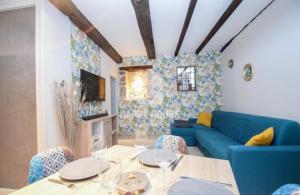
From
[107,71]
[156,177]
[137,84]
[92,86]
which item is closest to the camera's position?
[156,177]

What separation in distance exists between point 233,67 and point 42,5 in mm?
4024

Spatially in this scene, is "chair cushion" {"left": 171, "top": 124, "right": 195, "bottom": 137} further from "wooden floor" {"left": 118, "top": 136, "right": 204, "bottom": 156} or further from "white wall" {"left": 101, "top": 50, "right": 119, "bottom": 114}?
"white wall" {"left": 101, "top": 50, "right": 119, "bottom": 114}

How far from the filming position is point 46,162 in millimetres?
1120

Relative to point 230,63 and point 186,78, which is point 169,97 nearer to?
point 186,78

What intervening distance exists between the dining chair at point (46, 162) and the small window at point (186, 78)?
4.09 m

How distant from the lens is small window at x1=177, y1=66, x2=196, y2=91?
16.0 feet

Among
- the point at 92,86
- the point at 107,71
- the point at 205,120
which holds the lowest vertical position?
the point at 205,120

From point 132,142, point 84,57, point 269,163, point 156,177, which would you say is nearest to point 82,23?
point 84,57

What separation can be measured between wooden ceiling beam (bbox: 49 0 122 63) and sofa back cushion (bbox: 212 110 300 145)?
129 inches

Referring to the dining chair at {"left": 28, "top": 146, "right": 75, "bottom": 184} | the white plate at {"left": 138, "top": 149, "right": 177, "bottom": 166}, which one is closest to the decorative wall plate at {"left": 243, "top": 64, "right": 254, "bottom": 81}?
the white plate at {"left": 138, "top": 149, "right": 177, "bottom": 166}

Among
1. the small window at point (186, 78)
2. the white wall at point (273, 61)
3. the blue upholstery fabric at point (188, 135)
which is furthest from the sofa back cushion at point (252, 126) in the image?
the small window at point (186, 78)

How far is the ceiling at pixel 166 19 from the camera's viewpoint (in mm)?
2393

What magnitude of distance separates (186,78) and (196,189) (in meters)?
4.41

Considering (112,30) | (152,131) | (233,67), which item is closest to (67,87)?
(112,30)
